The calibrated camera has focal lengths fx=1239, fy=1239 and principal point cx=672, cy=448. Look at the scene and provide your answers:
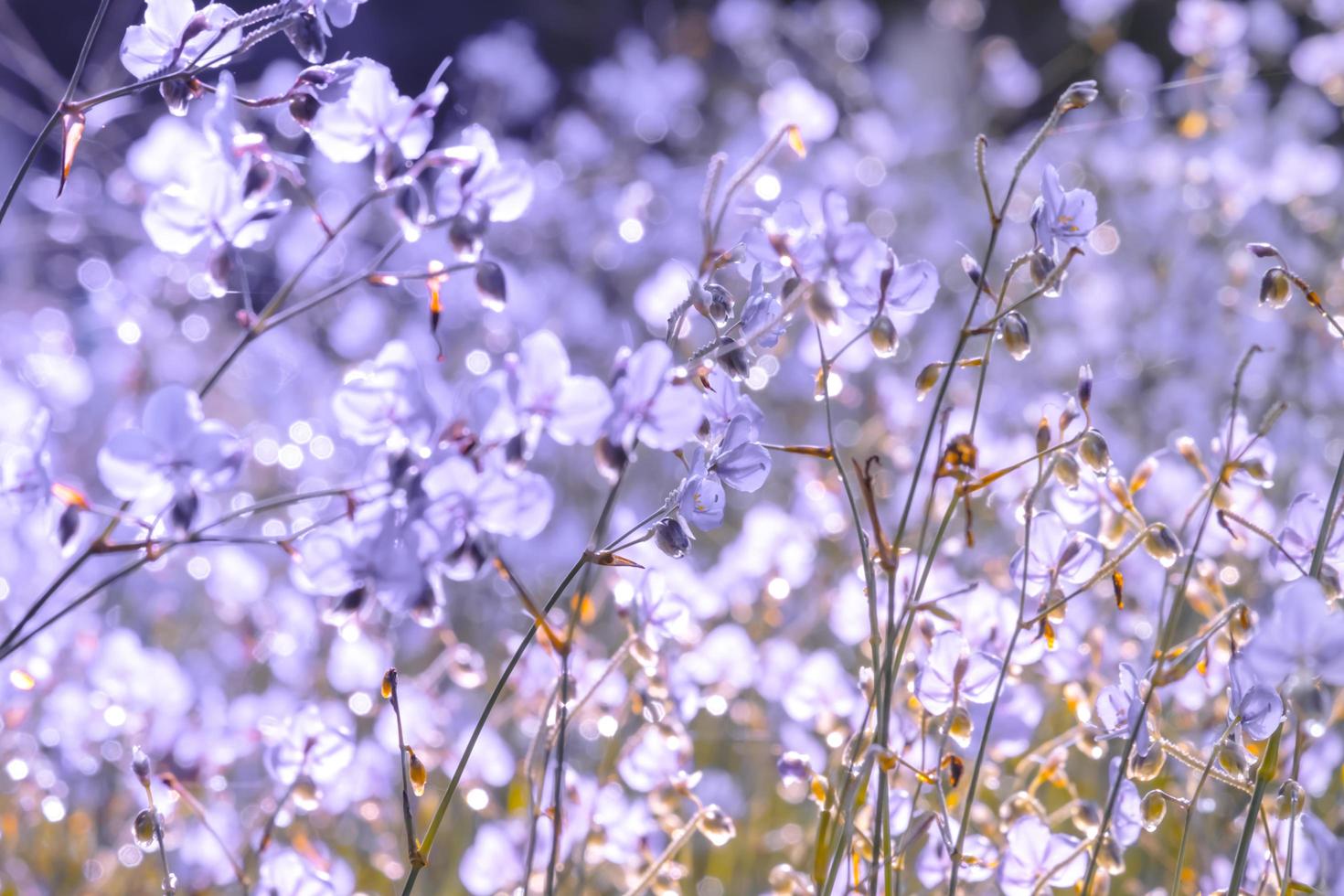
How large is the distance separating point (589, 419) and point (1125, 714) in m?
0.42

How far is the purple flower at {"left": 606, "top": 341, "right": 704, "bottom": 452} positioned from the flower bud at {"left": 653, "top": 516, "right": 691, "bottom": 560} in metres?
0.10

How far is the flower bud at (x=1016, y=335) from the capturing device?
817 millimetres

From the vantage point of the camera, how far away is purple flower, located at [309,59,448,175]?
31.2 inches

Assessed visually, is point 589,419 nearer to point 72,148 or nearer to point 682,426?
point 682,426

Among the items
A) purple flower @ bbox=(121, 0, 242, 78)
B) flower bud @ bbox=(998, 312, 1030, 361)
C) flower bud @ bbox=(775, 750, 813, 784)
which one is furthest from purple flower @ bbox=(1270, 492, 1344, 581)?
purple flower @ bbox=(121, 0, 242, 78)

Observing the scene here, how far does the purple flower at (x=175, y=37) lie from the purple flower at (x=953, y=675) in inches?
25.1

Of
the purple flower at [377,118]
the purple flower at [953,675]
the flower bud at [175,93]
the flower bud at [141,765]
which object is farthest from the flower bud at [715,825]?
the flower bud at [175,93]

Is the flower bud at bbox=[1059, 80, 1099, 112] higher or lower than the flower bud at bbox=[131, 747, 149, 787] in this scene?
higher

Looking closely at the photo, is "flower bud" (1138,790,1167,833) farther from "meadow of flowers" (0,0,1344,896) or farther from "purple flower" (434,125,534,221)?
"purple flower" (434,125,534,221)

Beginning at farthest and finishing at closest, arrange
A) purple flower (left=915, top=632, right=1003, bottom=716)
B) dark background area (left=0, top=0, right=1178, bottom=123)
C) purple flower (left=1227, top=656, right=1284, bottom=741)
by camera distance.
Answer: dark background area (left=0, top=0, right=1178, bottom=123), purple flower (left=915, top=632, right=1003, bottom=716), purple flower (left=1227, top=656, right=1284, bottom=741)

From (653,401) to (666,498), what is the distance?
165mm

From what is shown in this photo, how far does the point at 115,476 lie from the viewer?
73cm

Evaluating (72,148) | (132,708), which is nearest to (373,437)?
(72,148)

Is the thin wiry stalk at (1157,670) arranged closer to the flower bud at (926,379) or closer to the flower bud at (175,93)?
the flower bud at (926,379)
